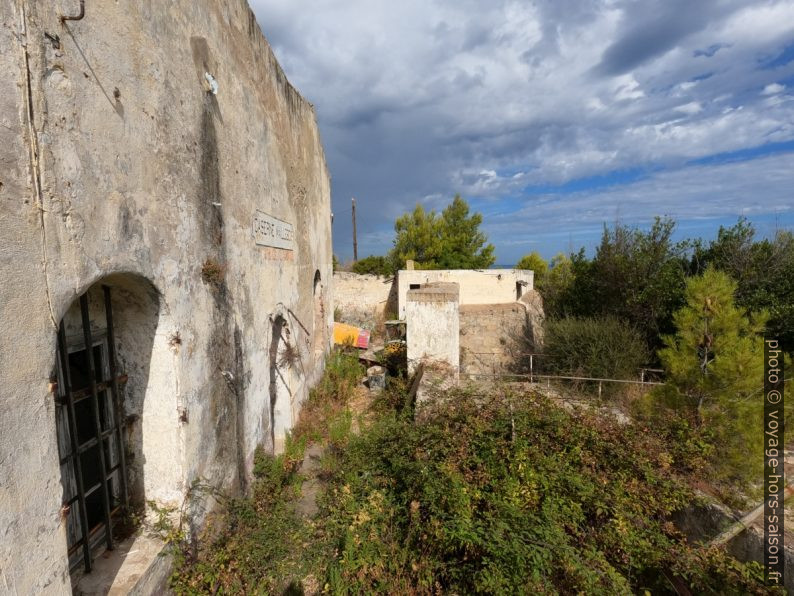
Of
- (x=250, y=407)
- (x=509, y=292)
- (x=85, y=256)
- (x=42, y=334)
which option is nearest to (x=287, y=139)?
(x=250, y=407)

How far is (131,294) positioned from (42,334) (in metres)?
1.03

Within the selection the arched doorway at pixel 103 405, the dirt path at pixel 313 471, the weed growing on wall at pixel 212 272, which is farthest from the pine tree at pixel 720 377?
the arched doorway at pixel 103 405

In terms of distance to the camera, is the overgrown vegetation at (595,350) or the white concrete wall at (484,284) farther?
the white concrete wall at (484,284)

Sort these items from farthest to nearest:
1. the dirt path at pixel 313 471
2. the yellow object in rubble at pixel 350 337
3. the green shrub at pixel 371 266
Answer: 1. the green shrub at pixel 371 266
2. the yellow object in rubble at pixel 350 337
3. the dirt path at pixel 313 471

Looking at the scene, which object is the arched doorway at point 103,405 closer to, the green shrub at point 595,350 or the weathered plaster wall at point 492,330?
the green shrub at point 595,350

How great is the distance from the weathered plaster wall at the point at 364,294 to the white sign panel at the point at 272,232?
11434 mm

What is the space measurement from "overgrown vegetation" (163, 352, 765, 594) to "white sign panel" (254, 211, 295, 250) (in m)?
2.55

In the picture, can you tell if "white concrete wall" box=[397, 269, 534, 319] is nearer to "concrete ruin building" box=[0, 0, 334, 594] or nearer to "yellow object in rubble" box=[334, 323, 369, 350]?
"yellow object in rubble" box=[334, 323, 369, 350]

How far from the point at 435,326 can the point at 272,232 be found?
2.93m

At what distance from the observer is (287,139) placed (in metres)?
5.92

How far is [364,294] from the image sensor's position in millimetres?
17516

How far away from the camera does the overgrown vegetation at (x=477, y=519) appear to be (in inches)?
111

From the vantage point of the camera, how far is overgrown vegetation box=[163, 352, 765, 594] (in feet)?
9.28

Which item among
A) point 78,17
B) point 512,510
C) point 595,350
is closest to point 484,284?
point 595,350
